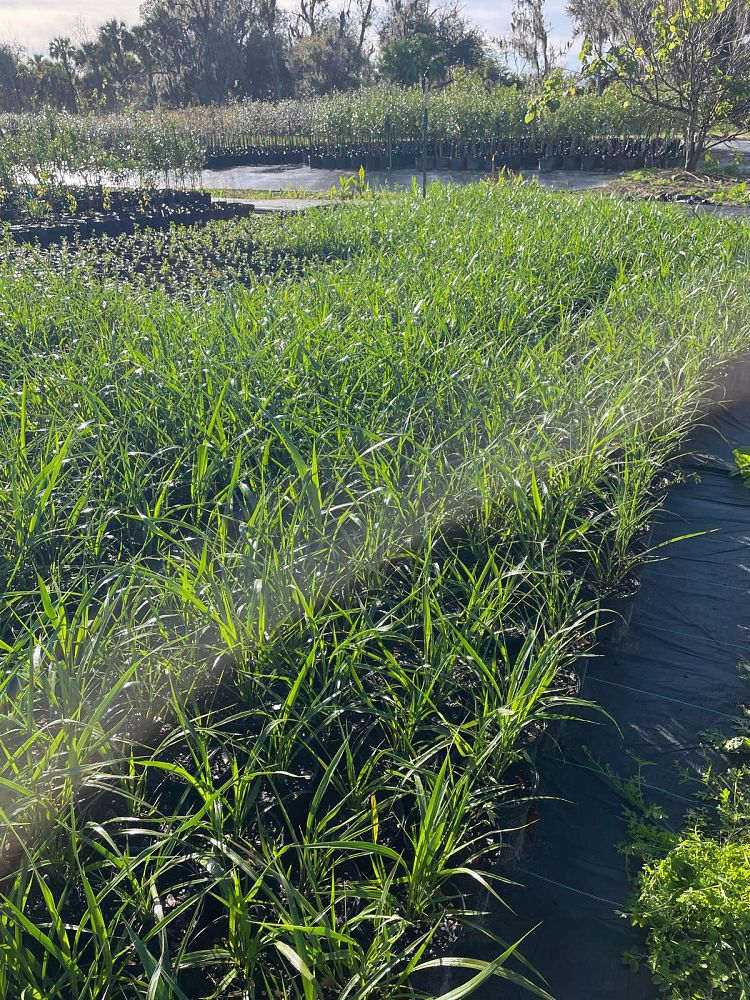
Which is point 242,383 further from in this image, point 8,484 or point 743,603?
point 743,603

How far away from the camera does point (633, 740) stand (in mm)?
1905

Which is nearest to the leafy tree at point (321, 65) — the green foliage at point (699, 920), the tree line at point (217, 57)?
the tree line at point (217, 57)

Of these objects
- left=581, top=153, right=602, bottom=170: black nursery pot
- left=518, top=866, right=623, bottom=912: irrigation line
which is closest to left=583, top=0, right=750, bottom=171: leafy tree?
left=581, top=153, right=602, bottom=170: black nursery pot

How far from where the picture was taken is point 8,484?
2197mm

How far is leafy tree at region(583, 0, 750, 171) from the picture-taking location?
1155 centimetres

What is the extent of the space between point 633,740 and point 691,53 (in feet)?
44.8

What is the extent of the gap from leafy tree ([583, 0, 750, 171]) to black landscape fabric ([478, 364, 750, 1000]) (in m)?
11.4

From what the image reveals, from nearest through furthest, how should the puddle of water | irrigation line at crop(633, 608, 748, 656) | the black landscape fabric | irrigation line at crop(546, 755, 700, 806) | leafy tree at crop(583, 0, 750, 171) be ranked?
the black landscape fabric < irrigation line at crop(546, 755, 700, 806) < irrigation line at crop(633, 608, 748, 656) < leafy tree at crop(583, 0, 750, 171) < the puddle of water

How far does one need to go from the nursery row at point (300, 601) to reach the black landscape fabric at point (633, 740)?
0.12 m

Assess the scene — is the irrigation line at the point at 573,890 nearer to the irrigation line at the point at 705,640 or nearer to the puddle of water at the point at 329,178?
the irrigation line at the point at 705,640

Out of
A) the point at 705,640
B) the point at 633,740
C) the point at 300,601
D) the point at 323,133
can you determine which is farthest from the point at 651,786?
the point at 323,133

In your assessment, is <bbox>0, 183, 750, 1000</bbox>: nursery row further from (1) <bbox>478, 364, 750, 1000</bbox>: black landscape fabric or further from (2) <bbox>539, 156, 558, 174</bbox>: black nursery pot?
(2) <bbox>539, 156, 558, 174</bbox>: black nursery pot

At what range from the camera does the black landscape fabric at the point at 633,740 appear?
4.62 feet

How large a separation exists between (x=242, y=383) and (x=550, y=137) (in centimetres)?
1697
